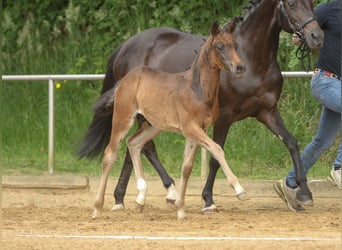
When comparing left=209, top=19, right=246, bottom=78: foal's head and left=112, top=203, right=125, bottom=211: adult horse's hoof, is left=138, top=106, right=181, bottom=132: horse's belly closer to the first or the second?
left=209, top=19, right=246, bottom=78: foal's head

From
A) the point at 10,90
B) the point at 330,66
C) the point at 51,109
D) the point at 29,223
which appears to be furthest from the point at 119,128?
the point at 10,90

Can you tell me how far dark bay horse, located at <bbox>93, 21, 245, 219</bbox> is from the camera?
9.12 metres

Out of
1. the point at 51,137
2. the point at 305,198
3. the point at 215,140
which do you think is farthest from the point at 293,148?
the point at 51,137

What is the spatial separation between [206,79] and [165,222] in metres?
1.23

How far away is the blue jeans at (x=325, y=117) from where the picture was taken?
9875mm

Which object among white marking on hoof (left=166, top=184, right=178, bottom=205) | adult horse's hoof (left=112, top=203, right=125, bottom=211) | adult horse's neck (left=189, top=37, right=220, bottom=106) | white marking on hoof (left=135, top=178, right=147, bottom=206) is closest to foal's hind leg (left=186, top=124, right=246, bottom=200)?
adult horse's neck (left=189, top=37, right=220, bottom=106)

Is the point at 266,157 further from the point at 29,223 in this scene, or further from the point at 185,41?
the point at 29,223

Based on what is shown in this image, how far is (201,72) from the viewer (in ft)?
30.8

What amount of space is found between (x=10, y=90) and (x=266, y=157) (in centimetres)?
409

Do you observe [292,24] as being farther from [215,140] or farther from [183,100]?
[215,140]

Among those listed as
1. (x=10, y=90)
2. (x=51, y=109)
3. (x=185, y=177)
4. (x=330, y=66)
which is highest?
(x=330, y=66)

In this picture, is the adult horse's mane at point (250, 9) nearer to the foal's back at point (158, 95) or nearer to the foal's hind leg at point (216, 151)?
the foal's back at point (158, 95)

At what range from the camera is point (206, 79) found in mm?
9352

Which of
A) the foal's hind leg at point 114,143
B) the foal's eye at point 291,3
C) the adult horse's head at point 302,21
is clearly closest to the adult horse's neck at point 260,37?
the adult horse's head at point 302,21
